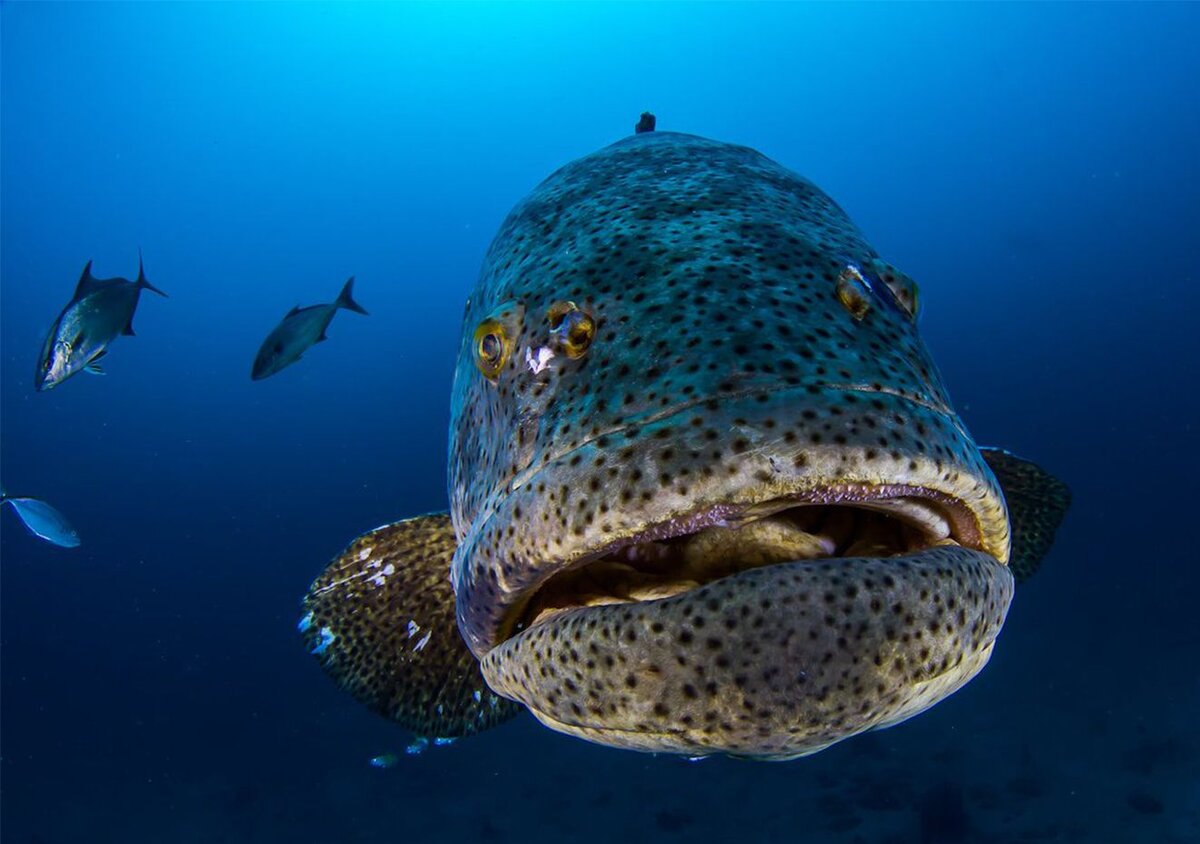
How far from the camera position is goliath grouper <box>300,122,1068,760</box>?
154cm

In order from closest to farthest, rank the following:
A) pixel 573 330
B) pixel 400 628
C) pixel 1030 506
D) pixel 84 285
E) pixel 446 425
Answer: pixel 573 330 < pixel 400 628 < pixel 1030 506 < pixel 84 285 < pixel 446 425

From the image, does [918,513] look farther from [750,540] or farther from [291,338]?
[291,338]

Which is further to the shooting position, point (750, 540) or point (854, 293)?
point (854, 293)

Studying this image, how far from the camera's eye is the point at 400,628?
3.52 m

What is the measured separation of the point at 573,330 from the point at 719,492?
2.58ft

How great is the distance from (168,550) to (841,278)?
146 feet

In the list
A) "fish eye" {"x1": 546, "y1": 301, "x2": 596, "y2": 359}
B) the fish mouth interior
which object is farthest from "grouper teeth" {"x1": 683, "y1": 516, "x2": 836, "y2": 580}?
"fish eye" {"x1": 546, "y1": 301, "x2": 596, "y2": 359}

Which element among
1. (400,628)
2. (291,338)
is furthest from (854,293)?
(291,338)

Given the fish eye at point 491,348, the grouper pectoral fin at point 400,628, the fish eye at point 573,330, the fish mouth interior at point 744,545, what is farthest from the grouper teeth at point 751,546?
the grouper pectoral fin at point 400,628

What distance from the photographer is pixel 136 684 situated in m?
26.7

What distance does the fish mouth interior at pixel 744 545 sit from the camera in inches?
72.6

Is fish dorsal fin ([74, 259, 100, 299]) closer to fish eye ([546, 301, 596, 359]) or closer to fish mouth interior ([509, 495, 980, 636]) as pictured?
fish eye ([546, 301, 596, 359])

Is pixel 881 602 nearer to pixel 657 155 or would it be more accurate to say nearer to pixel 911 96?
pixel 657 155

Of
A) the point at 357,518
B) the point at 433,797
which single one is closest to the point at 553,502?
the point at 433,797
